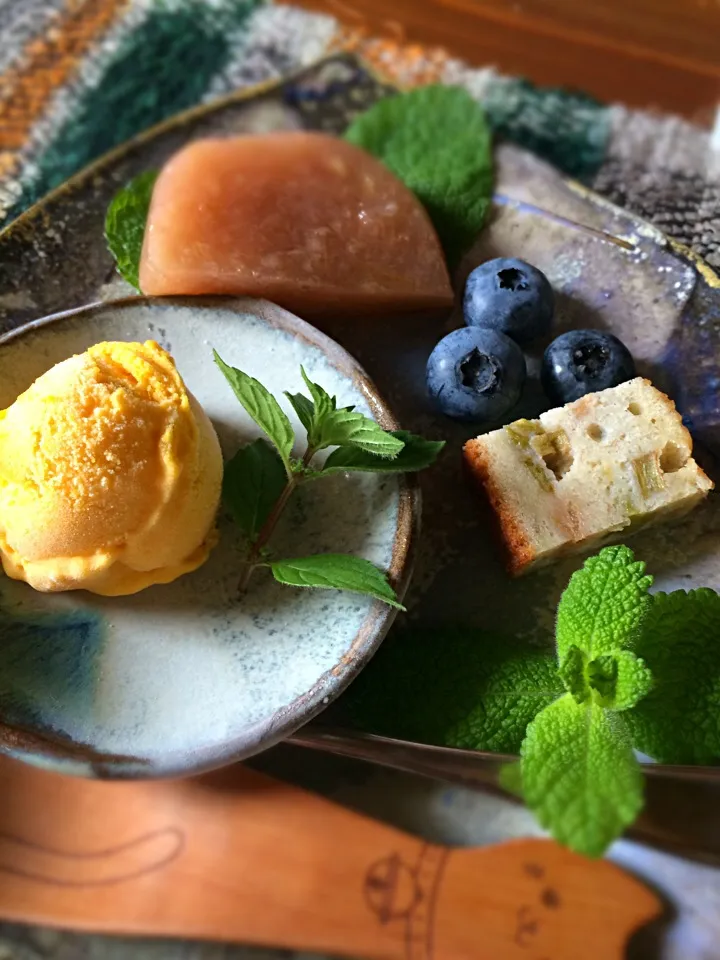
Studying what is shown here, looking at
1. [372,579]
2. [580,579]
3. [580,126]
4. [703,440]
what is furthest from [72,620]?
[580,126]

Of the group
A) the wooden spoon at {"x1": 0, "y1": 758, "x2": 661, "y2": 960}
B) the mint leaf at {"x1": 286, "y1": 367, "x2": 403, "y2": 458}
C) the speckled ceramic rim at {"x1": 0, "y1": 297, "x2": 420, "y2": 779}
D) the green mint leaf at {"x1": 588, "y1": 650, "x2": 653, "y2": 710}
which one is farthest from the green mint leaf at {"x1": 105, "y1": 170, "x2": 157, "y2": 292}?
the green mint leaf at {"x1": 588, "y1": 650, "x2": 653, "y2": 710}

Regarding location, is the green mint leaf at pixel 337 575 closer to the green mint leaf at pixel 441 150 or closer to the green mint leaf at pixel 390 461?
the green mint leaf at pixel 390 461

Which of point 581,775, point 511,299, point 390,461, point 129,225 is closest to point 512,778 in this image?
point 581,775

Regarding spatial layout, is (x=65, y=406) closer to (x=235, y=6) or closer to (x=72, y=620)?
(x=72, y=620)

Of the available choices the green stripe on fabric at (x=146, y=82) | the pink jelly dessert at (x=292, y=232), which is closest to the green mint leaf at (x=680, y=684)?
the pink jelly dessert at (x=292, y=232)

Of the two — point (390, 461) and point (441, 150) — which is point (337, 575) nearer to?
point (390, 461)

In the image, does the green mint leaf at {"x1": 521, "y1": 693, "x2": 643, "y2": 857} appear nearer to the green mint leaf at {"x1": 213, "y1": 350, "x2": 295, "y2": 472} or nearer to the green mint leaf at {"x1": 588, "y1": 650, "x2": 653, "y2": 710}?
the green mint leaf at {"x1": 588, "y1": 650, "x2": 653, "y2": 710}

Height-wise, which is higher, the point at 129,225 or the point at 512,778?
the point at 129,225
